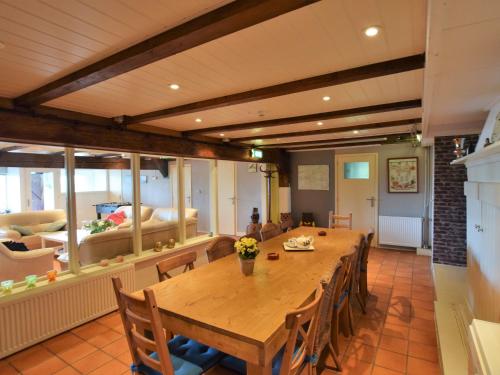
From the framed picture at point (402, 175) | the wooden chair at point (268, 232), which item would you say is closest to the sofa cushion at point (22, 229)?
the wooden chair at point (268, 232)

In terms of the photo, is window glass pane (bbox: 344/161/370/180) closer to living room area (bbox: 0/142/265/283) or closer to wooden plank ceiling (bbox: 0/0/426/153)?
living room area (bbox: 0/142/265/283)

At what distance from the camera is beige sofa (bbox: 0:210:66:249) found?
4941 millimetres

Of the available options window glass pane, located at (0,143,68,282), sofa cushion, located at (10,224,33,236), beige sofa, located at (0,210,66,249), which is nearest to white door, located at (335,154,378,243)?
window glass pane, located at (0,143,68,282)

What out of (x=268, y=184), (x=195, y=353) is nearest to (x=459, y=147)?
(x=195, y=353)

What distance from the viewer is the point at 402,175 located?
570cm

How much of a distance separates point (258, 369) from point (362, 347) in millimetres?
1636

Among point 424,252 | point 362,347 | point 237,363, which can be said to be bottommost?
point 362,347

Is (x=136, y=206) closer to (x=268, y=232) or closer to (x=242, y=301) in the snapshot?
(x=268, y=232)

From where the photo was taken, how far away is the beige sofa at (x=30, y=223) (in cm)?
494

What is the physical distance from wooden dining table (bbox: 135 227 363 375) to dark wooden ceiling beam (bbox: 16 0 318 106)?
1.36 metres

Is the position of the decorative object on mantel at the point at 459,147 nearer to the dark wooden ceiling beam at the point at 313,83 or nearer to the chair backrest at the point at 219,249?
the dark wooden ceiling beam at the point at 313,83

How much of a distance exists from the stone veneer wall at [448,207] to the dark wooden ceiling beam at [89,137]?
3.25 meters

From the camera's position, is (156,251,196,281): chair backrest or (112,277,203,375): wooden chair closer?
(112,277,203,375): wooden chair

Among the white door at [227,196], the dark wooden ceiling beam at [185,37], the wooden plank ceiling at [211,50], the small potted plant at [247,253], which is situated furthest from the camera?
the white door at [227,196]
